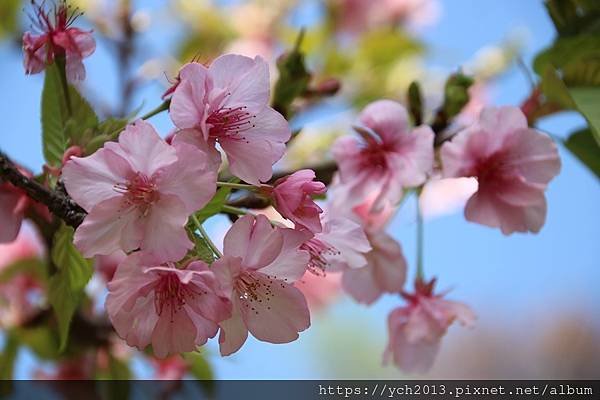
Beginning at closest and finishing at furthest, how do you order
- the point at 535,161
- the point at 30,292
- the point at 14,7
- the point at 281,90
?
the point at 535,161 → the point at 281,90 → the point at 30,292 → the point at 14,7

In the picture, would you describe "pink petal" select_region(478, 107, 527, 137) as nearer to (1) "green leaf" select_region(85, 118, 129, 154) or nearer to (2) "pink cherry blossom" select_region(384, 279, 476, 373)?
(2) "pink cherry blossom" select_region(384, 279, 476, 373)

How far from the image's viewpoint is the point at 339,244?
599 millimetres

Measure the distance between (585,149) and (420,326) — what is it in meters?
0.24

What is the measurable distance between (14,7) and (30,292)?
0.62 metres

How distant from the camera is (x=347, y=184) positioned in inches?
29.0

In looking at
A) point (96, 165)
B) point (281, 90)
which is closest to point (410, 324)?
point (281, 90)

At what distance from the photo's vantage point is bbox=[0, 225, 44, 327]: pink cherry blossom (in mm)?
1103

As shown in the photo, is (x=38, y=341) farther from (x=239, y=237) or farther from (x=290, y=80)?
(x=239, y=237)

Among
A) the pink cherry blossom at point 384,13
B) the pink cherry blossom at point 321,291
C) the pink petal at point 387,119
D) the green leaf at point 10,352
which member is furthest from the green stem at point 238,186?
the pink cherry blossom at point 384,13

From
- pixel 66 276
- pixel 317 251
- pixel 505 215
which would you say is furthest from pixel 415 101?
pixel 66 276

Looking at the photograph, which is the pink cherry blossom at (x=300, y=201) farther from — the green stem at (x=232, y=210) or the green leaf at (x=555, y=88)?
the green leaf at (x=555, y=88)

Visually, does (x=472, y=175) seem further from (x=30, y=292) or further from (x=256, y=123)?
(x=30, y=292)

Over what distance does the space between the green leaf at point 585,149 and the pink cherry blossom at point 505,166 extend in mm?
107

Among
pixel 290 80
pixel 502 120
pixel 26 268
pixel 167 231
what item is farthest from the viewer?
pixel 26 268
